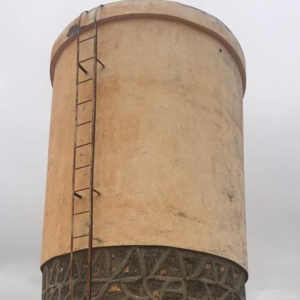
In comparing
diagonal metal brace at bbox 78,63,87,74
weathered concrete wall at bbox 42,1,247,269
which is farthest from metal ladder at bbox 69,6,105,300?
weathered concrete wall at bbox 42,1,247,269

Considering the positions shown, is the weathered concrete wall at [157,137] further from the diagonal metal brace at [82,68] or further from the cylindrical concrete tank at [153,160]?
the diagonal metal brace at [82,68]

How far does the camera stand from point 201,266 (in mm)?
10688

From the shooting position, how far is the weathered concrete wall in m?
10.8

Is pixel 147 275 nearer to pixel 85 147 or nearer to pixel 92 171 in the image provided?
pixel 92 171

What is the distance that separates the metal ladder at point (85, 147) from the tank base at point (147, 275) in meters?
0.20

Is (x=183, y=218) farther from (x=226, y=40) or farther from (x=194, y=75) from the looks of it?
(x=226, y=40)

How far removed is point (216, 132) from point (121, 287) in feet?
11.1

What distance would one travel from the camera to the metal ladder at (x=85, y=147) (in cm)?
1058

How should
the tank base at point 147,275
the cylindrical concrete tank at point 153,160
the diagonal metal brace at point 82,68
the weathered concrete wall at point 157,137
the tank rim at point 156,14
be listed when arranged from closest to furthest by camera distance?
the tank base at point 147,275
the cylindrical concrete tank at point 153,160
the weathered concrete wall at point 157,137
the diagonal metal brace at point 82,68
the tank rim at point 156,14

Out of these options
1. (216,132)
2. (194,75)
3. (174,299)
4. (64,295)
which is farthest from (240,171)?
(64,295)

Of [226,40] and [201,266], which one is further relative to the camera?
[226,40]

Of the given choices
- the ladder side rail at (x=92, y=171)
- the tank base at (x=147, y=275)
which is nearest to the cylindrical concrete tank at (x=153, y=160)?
the tank base at (x=147, y=275)

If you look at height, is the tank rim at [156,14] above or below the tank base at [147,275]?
above

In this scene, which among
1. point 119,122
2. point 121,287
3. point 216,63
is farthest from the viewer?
point 216,63
